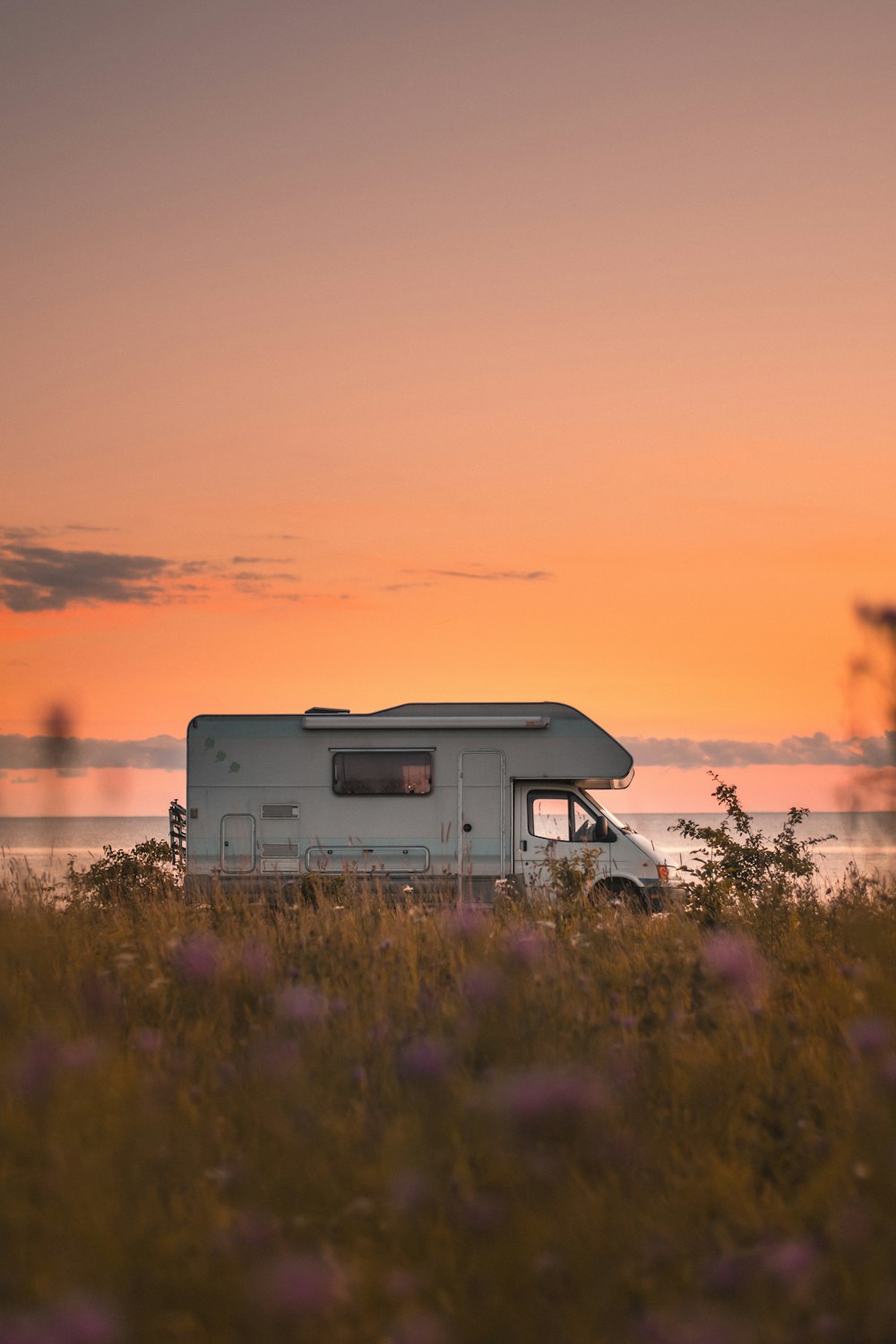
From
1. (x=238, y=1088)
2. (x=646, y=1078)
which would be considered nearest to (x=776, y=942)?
(x=646, y=1078)

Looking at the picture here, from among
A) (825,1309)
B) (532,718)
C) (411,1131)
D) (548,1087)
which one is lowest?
(825,1309)

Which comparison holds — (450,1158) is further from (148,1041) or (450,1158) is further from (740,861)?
(740,861)

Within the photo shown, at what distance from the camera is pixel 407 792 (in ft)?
51.2

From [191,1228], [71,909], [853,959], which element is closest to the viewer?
[191,1228]

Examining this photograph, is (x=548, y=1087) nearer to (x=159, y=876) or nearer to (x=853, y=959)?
(x=853, y=959)

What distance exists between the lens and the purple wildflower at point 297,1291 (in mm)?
2082

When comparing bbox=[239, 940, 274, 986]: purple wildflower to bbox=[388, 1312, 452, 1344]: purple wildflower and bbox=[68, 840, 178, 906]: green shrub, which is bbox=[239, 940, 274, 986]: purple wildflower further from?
bbox=[68, 840, 178, 906]: green shrub

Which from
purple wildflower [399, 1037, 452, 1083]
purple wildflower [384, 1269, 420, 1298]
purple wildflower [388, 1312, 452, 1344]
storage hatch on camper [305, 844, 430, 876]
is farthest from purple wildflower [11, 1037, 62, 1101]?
storage hatch on camper [305, 844, 430, 876]

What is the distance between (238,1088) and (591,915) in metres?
4.75

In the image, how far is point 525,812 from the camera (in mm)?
15727

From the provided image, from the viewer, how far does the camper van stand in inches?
611

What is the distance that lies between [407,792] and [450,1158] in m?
12.1

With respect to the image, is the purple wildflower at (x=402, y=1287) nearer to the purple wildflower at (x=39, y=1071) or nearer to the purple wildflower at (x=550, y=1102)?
the purple wildflower at (x=550, y=1102)

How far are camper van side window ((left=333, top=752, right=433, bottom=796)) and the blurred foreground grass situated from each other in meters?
9.90
